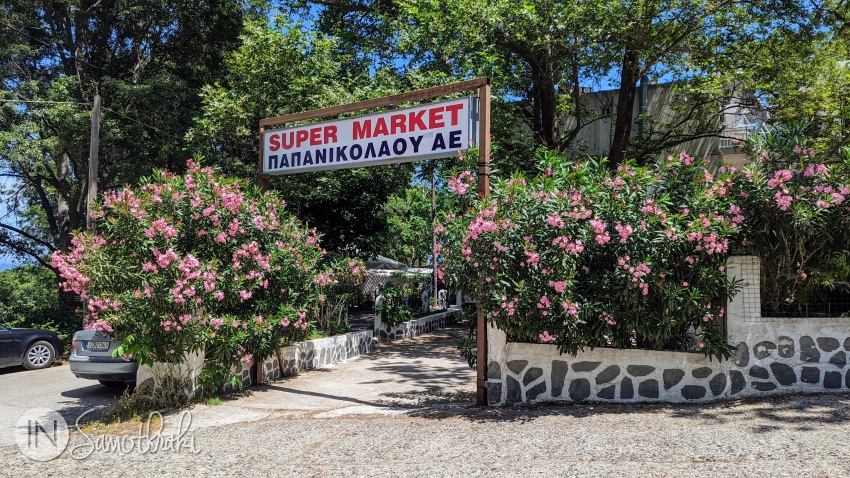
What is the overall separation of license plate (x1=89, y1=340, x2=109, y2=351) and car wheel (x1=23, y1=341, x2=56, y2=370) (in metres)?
5.04

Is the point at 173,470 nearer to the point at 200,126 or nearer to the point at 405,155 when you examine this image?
the point at 405,155

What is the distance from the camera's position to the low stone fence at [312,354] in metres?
9.73

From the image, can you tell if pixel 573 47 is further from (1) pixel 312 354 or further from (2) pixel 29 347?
(2) pixel 29 347

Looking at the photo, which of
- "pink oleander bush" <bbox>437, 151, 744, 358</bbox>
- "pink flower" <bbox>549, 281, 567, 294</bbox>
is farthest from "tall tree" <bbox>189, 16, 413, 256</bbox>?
"pink flower" <bbox>549, 281, 567, 294</bbox>

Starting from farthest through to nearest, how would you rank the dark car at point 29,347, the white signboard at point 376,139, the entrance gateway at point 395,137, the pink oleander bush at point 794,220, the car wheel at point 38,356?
the car wheel at point 38,356 → the dark car at point 29,347 → the white signboard at point 376,139 → the entrance gateway at point 395,137 → the pink oleander bush at point 794,220

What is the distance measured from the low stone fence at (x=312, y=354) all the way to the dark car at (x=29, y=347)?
6.50 metres

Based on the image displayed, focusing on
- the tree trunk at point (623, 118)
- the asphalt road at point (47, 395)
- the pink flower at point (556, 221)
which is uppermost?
the tree trunk at point (623, 118)

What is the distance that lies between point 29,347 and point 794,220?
46.4ft

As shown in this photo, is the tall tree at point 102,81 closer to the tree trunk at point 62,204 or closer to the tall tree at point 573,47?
the tree trunk at point 62,204

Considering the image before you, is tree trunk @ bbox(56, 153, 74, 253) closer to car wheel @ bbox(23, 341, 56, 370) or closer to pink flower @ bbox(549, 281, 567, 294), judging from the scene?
car wheel @ bbox(23, 341, 56, 370)

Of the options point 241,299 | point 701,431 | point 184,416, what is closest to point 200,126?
point 241,299

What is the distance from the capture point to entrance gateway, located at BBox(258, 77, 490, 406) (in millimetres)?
7629

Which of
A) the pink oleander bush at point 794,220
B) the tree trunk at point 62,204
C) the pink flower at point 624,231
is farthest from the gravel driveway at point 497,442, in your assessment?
the tree trunk at point 62,204

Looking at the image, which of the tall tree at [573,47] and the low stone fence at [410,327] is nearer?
the tall tree at [573,47]
